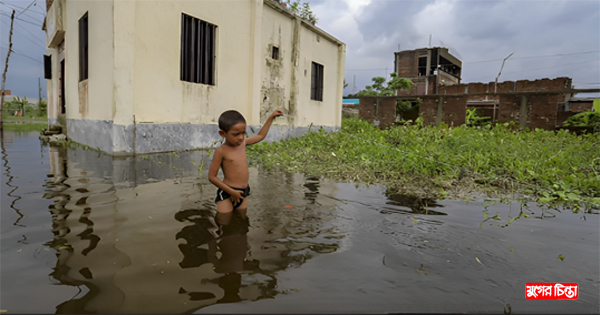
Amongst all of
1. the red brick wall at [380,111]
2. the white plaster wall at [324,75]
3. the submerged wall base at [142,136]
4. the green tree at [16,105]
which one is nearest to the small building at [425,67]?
the red brick wall at [380,111]

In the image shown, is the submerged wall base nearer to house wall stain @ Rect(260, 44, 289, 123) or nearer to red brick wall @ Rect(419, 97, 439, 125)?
house wall stain @ Rect(260, 44, 289, 123)

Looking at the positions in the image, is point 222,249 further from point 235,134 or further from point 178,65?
point 178,65

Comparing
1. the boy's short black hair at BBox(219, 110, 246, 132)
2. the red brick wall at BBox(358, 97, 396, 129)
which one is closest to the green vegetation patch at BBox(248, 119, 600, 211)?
the boy's short black hair at BBox(219, 110, 246, 132)

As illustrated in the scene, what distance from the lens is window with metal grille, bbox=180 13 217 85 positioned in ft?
24.7

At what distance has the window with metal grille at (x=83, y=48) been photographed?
812 centimetres

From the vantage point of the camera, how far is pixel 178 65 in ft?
24.2

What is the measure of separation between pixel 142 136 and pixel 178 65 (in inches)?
72.2

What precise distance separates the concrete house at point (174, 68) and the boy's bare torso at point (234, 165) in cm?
470

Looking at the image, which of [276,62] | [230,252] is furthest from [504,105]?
[230,252]

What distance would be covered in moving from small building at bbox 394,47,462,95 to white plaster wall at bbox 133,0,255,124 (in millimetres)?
27076

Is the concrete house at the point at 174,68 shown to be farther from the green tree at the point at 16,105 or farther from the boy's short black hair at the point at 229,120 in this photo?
the green tree at the point at 16,105

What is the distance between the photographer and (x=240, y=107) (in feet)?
29.4

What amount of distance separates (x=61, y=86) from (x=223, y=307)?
13961 millimetres

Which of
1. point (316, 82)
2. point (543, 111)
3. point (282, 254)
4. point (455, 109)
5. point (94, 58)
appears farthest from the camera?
point (455, 109)
